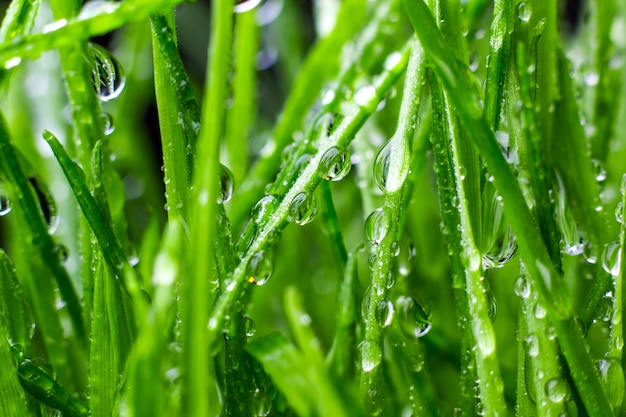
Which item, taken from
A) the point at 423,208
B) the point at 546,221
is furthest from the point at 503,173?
the point at 423,208

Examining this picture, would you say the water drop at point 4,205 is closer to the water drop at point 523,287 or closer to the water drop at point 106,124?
the water drop at point 106,124

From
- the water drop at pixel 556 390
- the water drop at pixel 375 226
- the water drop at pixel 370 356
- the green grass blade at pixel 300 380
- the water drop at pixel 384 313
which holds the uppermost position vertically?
the water drop at pixel 375 226

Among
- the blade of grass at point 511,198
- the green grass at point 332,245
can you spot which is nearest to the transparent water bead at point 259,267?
the green grass at point 332,245

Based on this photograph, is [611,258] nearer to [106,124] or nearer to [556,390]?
[556,390]

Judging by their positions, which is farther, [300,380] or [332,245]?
[332,245]

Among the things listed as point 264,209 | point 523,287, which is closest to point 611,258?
point 523,287

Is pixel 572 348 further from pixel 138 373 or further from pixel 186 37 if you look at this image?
pixel 186 37
